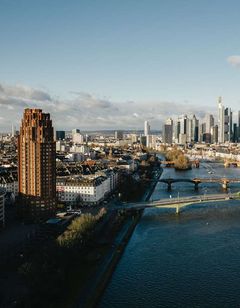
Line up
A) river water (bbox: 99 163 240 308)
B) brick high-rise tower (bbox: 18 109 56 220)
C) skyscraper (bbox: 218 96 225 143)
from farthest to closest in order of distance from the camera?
skyscraper (bbox: 218 96 225 143) → brick high-rise tower (bbox: 18 109 56 220) → river water (bbox: 99 163 240 308)

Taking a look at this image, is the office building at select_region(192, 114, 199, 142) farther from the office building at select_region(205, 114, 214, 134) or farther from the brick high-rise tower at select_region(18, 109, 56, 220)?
the brick high-rise tower at select_region(18, 109, 56, 220)

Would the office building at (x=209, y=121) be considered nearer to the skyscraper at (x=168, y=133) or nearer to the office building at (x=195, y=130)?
the office building at (x=195, y=130)

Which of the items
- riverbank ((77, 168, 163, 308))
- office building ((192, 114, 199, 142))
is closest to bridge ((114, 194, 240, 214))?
riverbank ((77, 168, 163, 308))

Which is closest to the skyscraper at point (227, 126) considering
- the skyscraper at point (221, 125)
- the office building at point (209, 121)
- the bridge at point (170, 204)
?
the skyscraper at point (221, 125)

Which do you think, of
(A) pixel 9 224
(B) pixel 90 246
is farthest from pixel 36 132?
(B) pixel 90 246

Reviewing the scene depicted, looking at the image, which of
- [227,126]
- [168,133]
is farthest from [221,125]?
[168,133]

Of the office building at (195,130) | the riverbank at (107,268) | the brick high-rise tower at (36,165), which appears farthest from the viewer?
the office building at (195,130)
